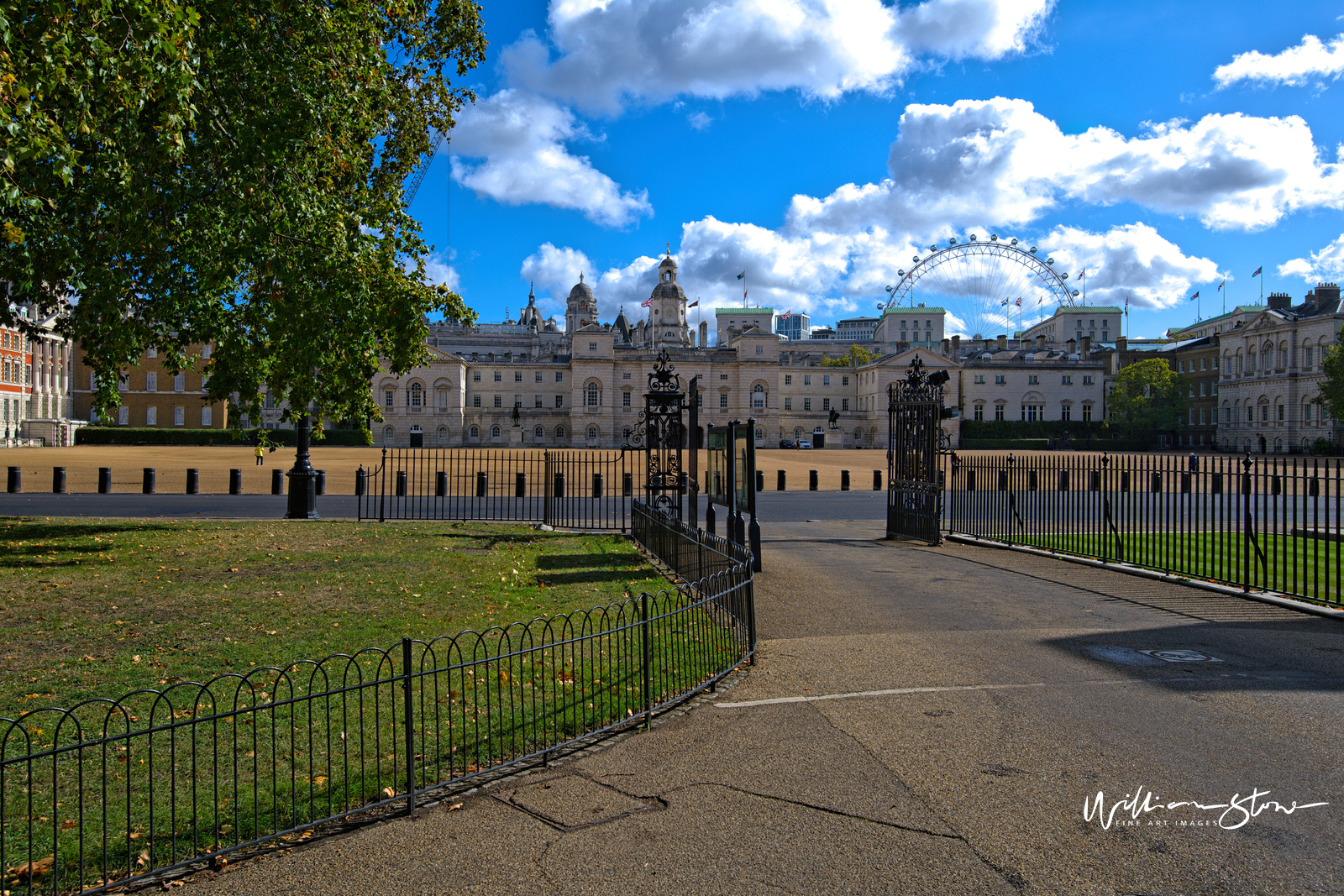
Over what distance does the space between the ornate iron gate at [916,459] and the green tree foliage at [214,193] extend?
27.6ft

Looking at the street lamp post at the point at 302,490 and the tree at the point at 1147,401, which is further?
the tree at the point at 1147,401

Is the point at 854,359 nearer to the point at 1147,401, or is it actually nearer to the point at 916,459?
the point at 1147,401

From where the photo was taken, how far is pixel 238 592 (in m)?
8.96

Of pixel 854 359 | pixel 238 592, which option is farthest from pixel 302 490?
pixel 854 359

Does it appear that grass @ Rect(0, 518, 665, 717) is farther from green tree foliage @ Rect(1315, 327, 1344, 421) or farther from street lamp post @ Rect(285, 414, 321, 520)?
green tree foliage @ Rect(1315, 327, 1344, 421)

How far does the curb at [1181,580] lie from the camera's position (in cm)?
913

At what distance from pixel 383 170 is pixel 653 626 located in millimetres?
11816

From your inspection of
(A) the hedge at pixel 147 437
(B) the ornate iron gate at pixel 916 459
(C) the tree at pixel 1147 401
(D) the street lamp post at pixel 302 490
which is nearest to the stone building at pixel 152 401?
(A) the hedge at pixel 147 437

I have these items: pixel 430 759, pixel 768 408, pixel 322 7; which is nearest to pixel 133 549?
pixel 322 7

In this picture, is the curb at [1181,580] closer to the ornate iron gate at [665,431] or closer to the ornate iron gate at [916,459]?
the ornate iron gate at [916,459]

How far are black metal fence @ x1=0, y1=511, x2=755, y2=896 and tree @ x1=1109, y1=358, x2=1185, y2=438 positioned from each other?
281 feet

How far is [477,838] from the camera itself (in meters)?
4.05

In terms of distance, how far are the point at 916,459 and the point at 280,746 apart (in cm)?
1312

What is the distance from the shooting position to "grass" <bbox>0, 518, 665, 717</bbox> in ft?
21.1
